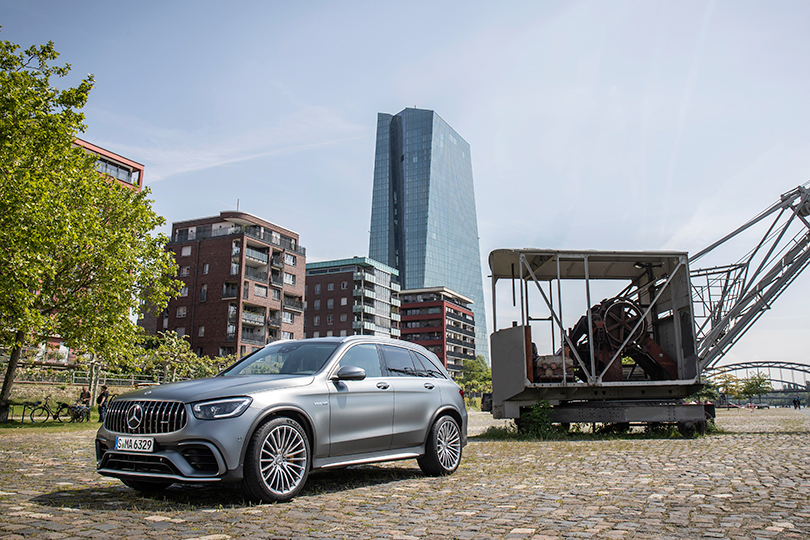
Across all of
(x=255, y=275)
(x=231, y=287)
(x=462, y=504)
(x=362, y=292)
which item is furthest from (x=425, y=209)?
(x=462, y=504)

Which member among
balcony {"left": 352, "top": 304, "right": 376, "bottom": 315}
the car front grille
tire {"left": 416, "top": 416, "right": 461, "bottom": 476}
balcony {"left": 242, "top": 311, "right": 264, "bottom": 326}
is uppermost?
balcony {"left": 352, "top": 304, "right": 376, "bottom": 315}

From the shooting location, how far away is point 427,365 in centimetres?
834

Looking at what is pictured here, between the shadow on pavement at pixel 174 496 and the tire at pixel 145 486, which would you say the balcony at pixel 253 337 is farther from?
the tire at pixel 145 486

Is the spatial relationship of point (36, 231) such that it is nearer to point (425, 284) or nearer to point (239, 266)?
point (239, 266)

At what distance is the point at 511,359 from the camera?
1483 cm

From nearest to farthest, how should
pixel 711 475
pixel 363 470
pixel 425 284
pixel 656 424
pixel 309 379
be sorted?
pixel 309 379 < pixel 711 475 < pixel 363 470 < pixel 656 424 < pixel 425 284

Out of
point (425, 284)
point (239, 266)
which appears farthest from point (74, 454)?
point (425, 284)

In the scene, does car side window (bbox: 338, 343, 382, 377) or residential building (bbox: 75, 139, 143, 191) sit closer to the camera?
car side window (bbox: 338, 343, 382, 377)

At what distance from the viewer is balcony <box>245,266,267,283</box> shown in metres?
69.5

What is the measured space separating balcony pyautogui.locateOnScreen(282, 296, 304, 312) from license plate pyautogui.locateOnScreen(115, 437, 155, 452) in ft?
227

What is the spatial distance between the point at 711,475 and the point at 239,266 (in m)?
64.6

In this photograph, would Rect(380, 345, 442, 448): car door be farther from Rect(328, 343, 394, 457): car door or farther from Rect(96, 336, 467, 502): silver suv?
→ Rect(328, 343, 394, 457): car door

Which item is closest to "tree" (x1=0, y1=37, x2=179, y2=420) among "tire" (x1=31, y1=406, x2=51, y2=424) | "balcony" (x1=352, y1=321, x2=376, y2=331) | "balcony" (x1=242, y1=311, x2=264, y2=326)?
"tire" (x1=31, y1=406, x2=51, y2=424)

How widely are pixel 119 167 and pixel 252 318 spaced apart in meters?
20.8
